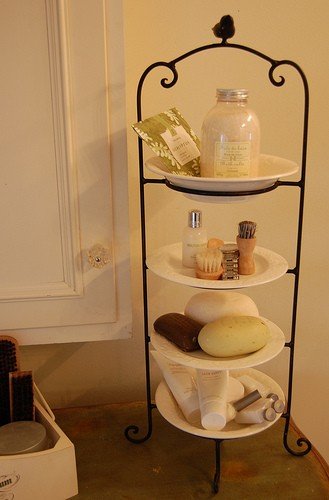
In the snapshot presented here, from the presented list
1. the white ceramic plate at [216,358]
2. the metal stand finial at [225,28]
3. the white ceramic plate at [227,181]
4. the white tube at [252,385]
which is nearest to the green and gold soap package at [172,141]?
the white ceramic plate at [227,181]

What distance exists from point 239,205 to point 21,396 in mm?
497

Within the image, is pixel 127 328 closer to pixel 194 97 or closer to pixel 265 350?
→ pixel 265 350

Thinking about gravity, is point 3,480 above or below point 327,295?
below

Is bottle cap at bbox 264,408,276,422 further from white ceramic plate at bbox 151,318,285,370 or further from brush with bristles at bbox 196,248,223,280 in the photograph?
brush with bristles at bbox 196,248,223,280

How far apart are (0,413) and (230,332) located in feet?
1.30

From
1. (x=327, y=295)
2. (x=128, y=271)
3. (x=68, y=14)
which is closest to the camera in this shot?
(x=68, y=14)

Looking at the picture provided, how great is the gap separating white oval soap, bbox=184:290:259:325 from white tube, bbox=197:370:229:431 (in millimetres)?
98

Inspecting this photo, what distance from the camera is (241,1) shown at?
0.90 meters

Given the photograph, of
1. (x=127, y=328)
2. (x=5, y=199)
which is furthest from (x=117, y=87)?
(x=127, y=328)

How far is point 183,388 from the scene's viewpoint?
2.80 feet

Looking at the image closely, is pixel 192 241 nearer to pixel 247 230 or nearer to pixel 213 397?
pixel 247 230

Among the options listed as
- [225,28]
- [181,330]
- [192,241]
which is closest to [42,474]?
[181,330]

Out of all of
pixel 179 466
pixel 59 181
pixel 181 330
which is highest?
pixel 59 181

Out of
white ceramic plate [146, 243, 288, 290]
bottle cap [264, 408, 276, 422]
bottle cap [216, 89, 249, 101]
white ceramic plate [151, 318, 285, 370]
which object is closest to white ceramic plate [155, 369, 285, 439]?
bottle cap [264, 408, 276, 422]
